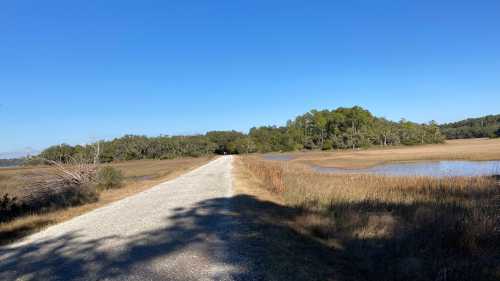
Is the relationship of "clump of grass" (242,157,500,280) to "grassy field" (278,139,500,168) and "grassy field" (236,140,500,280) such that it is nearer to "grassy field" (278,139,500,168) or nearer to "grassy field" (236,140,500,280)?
"grassy field" (236,140,500,280)

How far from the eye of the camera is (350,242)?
7.07m

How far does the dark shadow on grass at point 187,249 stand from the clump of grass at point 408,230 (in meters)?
0.78

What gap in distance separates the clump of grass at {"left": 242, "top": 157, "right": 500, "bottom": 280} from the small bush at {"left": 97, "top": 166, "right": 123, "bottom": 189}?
13516 mm

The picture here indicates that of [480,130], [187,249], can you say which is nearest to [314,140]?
[480,130]

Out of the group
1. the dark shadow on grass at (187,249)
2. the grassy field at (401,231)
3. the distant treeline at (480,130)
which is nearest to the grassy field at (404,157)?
the grassy field at (401,231)

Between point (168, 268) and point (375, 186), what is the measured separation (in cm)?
1239

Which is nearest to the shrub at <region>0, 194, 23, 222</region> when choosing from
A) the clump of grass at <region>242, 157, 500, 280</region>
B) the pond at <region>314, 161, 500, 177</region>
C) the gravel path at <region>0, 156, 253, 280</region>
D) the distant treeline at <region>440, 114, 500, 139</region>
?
the gravel path at <region>0, 156, 253, 280</region>

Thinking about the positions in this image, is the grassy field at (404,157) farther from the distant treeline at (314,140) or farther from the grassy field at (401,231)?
the distant treeline at (314,140)

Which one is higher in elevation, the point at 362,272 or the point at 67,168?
the point at 67,168

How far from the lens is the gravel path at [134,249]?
5.32m

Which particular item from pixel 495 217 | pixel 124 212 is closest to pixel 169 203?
pixel 124 212

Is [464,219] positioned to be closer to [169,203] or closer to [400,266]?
[400,266]

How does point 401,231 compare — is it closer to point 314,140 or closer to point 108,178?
point 108,178

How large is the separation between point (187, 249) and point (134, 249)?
1172 mm
